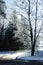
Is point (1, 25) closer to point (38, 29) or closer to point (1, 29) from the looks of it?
point (1, 29)

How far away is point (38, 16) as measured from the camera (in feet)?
88.2

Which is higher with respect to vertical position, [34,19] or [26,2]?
[26,2]

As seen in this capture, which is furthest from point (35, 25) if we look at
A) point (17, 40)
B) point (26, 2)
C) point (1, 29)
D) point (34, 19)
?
point (1, 29)

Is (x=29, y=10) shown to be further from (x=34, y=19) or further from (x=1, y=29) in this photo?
(x=1, y=29)

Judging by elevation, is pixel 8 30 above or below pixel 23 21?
below

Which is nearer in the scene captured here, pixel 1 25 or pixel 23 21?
pixel 23 21

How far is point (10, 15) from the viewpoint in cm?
4006

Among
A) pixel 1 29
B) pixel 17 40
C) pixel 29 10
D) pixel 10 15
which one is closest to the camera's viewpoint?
pixel 29 10

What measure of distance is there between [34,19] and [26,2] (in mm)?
2518

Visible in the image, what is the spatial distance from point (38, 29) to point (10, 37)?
17927 millimetres

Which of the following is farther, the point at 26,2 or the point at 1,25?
the point at 1,25

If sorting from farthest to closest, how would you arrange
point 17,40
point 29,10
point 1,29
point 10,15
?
point 1,29 → point 17,40 → point 10,15 → point 29,10

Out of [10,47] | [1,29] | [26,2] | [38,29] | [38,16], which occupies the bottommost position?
[10,47]

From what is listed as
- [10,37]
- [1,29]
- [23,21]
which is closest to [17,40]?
[10,37]
